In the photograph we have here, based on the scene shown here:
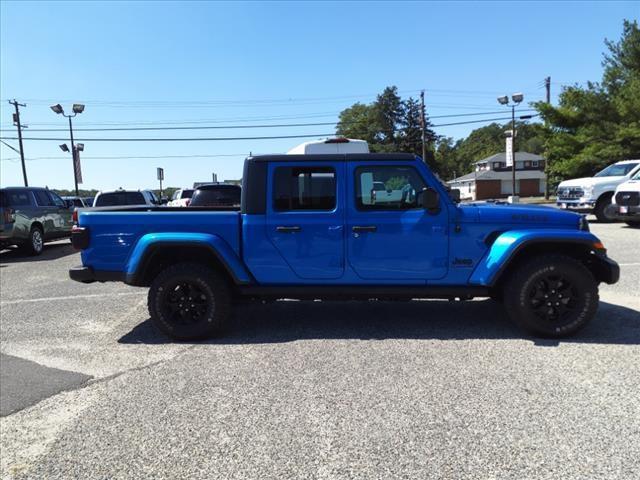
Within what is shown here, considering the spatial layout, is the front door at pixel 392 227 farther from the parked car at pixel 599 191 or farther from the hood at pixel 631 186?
the parked car at pixel 599 191

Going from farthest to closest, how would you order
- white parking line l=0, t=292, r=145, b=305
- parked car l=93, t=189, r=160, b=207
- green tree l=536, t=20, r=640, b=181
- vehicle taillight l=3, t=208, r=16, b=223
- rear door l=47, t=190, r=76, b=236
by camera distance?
green tree l=536, t=20, r=640, b=181
rear door l=47, t=190, r=76, b=236
parked car l=93, t=189, r=160, b=207
vehicle taillight l=3, t=208, r=16, b=223
white parking line l=0, t=292, r=145, b=305

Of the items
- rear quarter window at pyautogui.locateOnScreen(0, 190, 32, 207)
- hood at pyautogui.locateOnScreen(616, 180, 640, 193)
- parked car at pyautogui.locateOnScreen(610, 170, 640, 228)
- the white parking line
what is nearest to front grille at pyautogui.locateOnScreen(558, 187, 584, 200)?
parked car at pyautogui.locateOnScreen(610, 170, 640, 228)

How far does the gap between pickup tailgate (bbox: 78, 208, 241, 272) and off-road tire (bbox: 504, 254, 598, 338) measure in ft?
9.47

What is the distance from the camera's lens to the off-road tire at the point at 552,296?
4605mm

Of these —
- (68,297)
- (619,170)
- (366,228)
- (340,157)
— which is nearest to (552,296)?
(366,228)

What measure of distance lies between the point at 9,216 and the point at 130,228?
878 cm

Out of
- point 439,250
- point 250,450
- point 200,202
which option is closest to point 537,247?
point 439,250

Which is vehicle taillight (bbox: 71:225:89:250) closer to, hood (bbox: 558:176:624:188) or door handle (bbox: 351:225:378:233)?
door handle (bbox: 351:225:378:233)

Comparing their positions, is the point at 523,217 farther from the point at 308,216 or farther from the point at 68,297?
the point at 68,297

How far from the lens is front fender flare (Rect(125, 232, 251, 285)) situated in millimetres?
4801

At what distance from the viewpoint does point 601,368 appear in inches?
155

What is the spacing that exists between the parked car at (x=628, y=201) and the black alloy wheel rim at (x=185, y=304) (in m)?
12.7

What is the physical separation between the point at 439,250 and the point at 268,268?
5.78ft

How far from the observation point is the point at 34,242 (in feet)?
40.9
